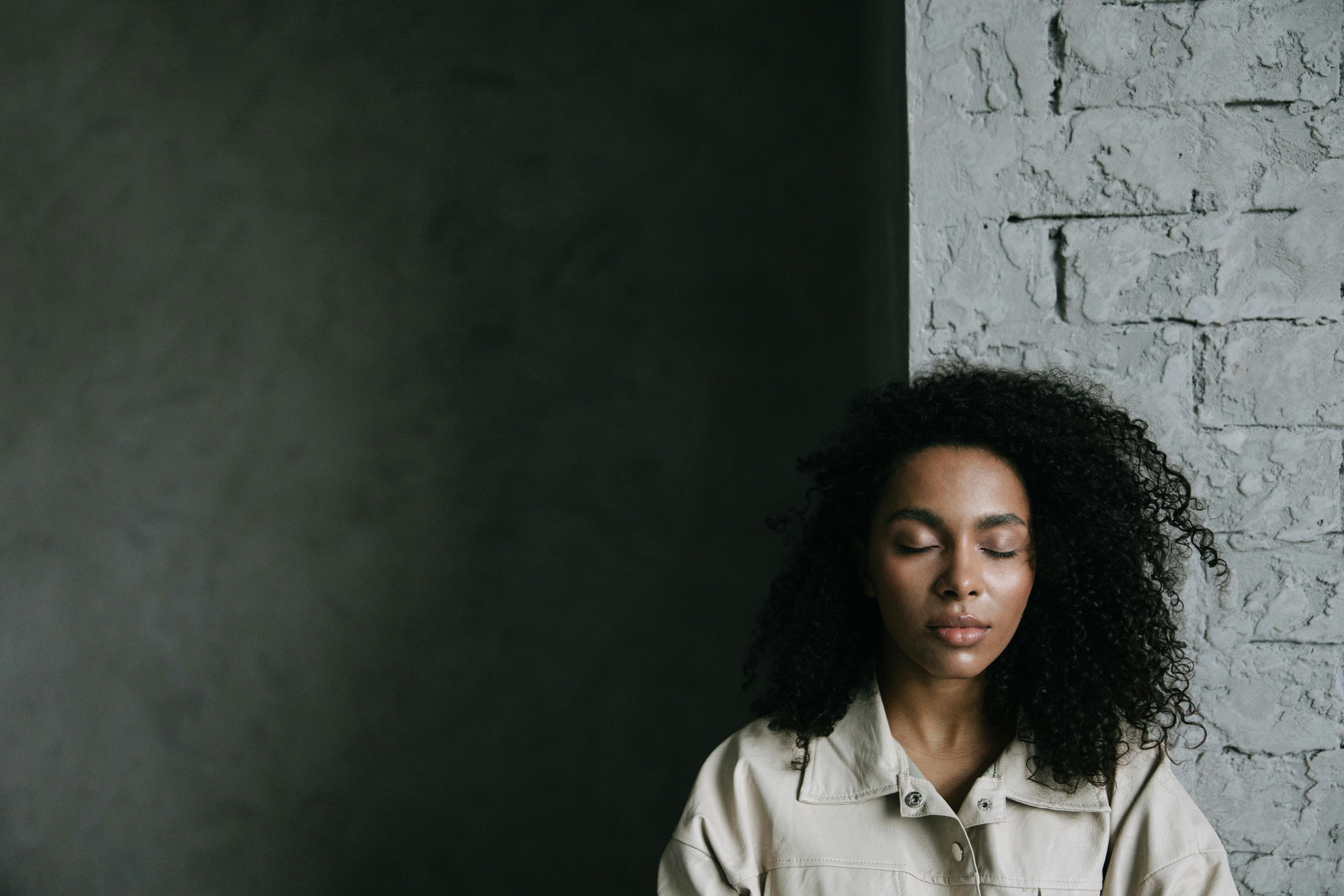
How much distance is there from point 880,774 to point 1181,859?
313 millimetres

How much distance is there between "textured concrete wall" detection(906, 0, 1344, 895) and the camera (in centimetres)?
128

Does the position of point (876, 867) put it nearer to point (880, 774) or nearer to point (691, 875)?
point (880, 774)

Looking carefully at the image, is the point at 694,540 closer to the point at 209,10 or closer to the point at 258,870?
the point at 258,870

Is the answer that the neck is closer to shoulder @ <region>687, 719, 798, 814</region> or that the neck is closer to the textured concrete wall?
shoulder @ <region>687, 719, 798, 814</region>

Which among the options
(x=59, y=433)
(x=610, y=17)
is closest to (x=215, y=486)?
(x=59, y=433)

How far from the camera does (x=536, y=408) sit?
241cm

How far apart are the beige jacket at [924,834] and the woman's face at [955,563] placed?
0.45 feet

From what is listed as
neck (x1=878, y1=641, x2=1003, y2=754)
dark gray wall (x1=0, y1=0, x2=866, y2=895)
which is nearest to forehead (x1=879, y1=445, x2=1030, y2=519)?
neck (x1=878, y1=641, x2=1003, y2=754)

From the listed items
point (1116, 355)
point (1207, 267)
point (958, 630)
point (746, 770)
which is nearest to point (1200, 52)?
point (1207, 267)

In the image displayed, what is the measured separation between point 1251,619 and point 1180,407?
284 mm

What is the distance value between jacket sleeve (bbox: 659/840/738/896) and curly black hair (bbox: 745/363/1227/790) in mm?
166

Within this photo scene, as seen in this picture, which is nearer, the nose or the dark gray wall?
the nose

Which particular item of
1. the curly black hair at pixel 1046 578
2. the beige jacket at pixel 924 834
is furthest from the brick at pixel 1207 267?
the beige jacket at pixel 924 834

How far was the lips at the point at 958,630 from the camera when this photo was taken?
1039 millimetres
